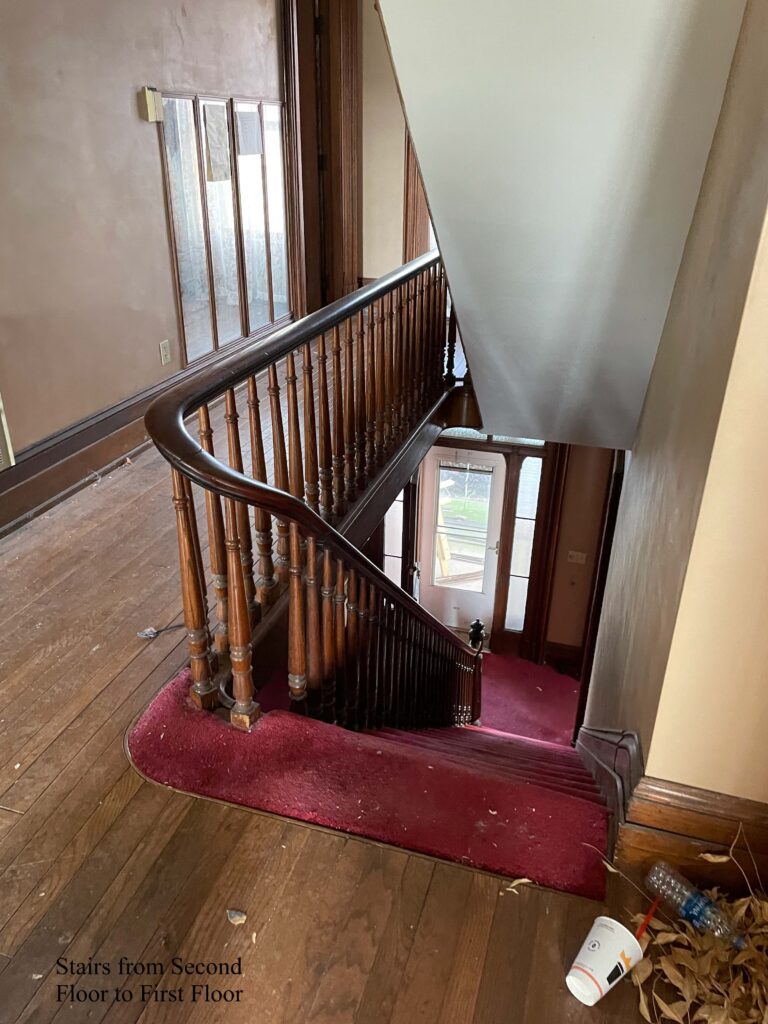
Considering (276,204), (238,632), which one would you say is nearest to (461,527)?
(276,204)

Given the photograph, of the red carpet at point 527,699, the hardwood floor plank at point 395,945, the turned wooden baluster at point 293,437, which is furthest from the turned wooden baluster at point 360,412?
the red carpet at point 527,699

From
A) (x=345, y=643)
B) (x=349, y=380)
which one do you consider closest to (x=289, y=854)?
(x=345, y=643)

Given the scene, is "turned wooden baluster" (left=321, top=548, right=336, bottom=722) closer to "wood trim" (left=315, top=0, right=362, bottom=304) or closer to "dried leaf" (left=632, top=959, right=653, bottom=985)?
"dried leaf" (left=632, top=959, right=653, bottom=985)

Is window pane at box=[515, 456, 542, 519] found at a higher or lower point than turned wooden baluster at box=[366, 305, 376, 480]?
lower

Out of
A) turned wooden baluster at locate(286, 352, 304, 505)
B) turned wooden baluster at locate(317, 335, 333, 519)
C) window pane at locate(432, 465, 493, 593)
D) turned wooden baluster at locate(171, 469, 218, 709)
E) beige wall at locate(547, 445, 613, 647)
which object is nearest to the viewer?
turned wooden baluster at locate(171, 469, 218, 709)

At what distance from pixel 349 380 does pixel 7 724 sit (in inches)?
66.8

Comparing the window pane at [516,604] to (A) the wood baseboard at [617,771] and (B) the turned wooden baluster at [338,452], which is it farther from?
(A) the wood baseboard at [617,771]

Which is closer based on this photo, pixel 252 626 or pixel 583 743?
pixel 252 626

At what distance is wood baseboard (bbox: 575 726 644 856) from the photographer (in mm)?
1719

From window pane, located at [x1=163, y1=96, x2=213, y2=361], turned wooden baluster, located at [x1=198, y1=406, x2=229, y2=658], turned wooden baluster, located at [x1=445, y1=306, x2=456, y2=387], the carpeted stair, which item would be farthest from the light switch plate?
turned wooden baluster, located at [x1=198, y1=406, x2=229, y2=658]

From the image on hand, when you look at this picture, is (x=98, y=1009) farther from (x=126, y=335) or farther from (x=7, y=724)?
(x=126, y=335)

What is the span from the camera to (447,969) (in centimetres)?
147

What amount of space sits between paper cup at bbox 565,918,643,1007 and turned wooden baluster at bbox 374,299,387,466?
2314 mm

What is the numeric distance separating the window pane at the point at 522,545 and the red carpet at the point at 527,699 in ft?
3.19
